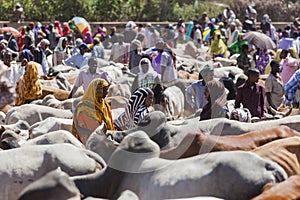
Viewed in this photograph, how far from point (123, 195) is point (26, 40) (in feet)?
35.5

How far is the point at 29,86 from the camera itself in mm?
11562

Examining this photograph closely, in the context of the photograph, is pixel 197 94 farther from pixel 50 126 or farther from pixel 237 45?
pixel 237 45

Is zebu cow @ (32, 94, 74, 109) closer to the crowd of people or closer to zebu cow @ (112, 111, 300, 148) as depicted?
the crowd of people

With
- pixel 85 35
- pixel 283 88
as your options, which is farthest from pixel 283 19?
pixel 283 88

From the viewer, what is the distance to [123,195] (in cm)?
539

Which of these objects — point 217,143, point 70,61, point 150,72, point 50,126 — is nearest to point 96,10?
point 70,61

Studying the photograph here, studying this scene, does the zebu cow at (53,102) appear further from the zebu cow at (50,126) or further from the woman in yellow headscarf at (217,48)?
the woman in yellow headscarf at (217,48)

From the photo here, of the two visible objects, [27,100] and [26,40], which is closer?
[27,100]

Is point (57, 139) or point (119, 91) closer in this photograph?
point (57, 139)

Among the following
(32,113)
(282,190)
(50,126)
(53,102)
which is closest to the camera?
(282,190)

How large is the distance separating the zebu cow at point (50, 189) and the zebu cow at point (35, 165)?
1019 mm

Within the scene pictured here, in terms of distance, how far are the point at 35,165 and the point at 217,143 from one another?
159 centimetres

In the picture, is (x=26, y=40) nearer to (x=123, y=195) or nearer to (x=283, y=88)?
(x=283, y=88)

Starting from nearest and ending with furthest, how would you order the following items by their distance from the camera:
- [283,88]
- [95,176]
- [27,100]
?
[95,176], [283,88], [27,100]
